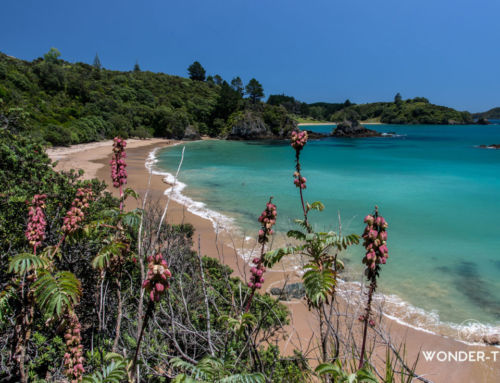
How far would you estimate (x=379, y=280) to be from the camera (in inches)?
439

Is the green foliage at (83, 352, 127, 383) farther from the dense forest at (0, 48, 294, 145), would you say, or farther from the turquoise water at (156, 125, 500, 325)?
the dense forest at (0, 48, 294, 145)

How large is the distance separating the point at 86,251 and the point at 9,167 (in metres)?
4.60

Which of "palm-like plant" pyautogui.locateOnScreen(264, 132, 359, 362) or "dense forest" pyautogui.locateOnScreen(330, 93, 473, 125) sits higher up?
"dense forest" pyautogui.locateOnScreen(330, 93, 473, 125)

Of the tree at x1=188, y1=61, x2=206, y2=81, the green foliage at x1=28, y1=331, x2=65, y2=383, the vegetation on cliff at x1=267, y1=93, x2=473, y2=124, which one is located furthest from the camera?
the vegetation on cliff at x1=267, y1=93, x2=473, y2=124

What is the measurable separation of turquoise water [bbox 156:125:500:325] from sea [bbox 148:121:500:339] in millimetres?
59

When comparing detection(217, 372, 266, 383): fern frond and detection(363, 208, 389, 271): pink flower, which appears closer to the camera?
detection(217, 372, 266, 383): fern frond

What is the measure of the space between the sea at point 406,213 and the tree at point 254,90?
49.9 meters

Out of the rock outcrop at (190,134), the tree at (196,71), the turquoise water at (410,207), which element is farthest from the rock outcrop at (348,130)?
the tree at (196,71)

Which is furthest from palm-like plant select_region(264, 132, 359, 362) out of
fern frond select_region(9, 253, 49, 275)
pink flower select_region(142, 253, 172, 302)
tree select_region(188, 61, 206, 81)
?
tree select_region(188, 61, 206, 81)

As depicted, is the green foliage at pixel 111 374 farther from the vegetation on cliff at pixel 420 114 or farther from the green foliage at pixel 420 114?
the green foliage at pixel 420 114

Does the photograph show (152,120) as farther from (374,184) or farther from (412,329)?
(412,329)

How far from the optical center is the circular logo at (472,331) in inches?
315

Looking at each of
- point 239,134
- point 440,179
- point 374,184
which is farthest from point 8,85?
point 440,179

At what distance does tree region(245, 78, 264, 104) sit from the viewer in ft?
287
